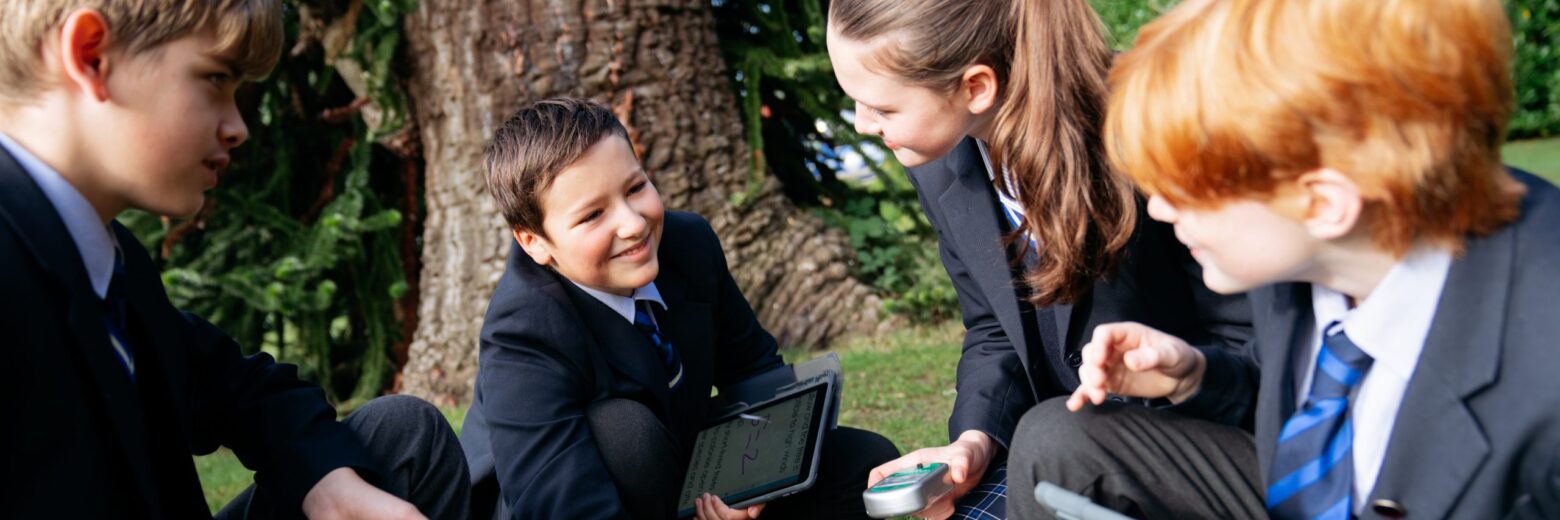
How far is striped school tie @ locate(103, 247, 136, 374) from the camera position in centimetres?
174

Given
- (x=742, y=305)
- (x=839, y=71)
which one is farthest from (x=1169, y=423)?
(x=742, y=305)

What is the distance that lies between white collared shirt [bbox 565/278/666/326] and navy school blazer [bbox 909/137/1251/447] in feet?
1.91

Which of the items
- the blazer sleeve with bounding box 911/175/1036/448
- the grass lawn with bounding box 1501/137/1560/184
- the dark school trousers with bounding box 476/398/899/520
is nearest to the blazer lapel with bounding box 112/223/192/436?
the dark school trousers with bounding box 476/398/899/520

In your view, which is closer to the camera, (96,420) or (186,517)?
(96,420)

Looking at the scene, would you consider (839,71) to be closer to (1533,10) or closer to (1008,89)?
(1008,89)

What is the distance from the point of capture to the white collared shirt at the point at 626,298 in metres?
2.59

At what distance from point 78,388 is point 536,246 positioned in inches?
43.2

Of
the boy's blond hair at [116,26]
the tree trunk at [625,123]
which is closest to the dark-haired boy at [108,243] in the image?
the boy's blond hair at [116,26]

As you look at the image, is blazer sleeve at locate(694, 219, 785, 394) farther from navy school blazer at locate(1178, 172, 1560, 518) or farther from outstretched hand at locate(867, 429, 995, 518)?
navy school blazer at locate(1178, 172, 1560, 518)

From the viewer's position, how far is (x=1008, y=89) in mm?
2352

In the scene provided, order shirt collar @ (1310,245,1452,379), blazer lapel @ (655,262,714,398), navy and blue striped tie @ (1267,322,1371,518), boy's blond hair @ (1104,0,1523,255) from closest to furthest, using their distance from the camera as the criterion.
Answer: boy's blond hair @ (1104,0,1523,255) < shirt collar @ (1310,245,1452,379) < navy and blue striped tie @ (1267,322,1371,518) < blazer lapel @ (655,262,714,398)

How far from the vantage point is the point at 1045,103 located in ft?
7.39

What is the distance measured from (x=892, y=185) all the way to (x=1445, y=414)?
413 cm

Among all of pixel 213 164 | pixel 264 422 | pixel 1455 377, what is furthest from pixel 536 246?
pixel 1455 377
